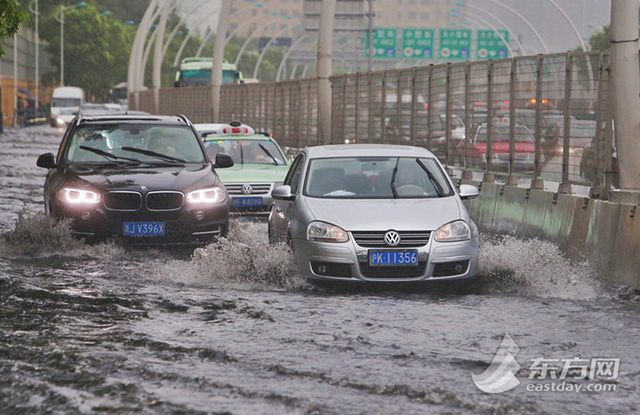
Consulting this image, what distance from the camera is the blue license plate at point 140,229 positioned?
12.8 metres

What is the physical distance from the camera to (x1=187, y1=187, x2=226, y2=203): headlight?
42.9 feet

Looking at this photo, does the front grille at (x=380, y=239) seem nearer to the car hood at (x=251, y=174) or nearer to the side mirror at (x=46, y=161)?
the side mirror at (x=46, y=161)

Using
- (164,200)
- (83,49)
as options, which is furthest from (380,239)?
(83,49)

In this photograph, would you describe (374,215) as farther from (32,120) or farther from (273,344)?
(32,120)

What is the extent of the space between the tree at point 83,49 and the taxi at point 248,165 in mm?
96772

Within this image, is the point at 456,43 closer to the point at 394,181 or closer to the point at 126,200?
the point at 126,200

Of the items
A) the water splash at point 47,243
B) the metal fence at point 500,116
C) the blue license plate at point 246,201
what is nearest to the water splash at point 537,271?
the metal fence at point 500,116

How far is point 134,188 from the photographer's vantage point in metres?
12.9

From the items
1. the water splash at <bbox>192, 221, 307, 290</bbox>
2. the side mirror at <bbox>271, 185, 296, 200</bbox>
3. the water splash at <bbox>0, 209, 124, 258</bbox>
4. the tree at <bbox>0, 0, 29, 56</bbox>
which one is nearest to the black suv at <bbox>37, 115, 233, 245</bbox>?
the water splash at <bbox>0, 209, 124, 258</bbox>

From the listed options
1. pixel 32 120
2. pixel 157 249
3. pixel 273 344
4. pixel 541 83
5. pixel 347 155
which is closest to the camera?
pixel 273 344

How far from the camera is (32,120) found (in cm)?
9231

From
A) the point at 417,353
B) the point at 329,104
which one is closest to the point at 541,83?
the point at 417,353

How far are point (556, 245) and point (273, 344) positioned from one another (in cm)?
533

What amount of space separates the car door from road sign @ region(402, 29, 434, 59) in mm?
62333
